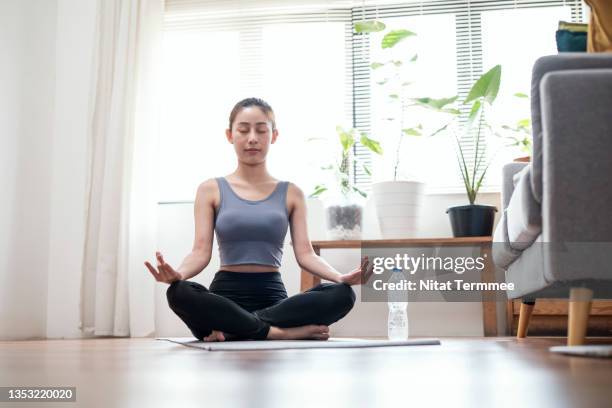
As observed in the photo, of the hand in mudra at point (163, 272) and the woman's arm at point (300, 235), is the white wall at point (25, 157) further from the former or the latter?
the hand in mudra at point (163, 272)

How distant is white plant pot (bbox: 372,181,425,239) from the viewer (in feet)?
11.1

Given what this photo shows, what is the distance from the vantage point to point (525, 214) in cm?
171

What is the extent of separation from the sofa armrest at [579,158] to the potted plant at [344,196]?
1768 mm

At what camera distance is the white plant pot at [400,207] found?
3.40m

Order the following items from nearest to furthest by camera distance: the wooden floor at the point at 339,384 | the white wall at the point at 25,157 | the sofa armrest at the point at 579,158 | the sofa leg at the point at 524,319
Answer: the wooden floor at the point at 339,384
the sofa armrest at the point at 579,158
the sofa leg at the point at 524,319
the white wall at the point at 25,157

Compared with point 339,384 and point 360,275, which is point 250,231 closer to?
point 360,275

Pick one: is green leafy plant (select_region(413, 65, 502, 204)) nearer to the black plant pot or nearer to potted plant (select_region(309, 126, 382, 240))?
the black plant pot

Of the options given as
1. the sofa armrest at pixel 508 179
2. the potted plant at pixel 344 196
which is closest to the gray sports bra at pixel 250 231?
the sofa armrest at pixel 508 179

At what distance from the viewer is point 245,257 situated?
2.18 meters

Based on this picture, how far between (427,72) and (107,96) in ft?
5.58

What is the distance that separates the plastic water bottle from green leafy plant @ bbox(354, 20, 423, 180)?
19.9 inches

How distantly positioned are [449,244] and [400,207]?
1.02 ft

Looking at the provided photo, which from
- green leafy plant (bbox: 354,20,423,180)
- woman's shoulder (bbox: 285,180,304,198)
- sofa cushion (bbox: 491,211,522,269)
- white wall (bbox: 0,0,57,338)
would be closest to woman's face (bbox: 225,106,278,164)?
woman's shoulder (bbox: 285,180,304,198)

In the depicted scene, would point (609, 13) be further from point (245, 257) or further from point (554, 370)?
point (554, 370)
